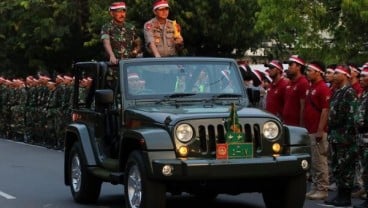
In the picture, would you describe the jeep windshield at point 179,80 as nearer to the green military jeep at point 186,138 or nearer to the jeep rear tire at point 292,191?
the green military jeep at point 186,138

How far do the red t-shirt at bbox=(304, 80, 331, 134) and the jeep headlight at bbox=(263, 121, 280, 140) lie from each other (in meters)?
2.52

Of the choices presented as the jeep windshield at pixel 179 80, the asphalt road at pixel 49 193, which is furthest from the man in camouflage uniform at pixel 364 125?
the jeep windshield at pixel 179 80

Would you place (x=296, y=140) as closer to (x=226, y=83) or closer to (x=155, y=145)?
(x=226, y=83)

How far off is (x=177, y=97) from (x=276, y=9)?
40.4 ft

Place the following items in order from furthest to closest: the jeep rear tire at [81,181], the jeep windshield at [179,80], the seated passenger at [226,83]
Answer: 1. the jeep rear tire at [81,181]
2. the seated passenger at [226,83]
3. the jeep windshield at [179,80]

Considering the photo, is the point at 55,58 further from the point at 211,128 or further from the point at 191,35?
the point at 211,128

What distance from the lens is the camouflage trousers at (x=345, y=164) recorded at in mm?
10922

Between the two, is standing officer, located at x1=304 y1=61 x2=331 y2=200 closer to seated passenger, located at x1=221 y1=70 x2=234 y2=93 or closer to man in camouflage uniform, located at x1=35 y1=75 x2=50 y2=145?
seated passenger, located at x1=221 y1=70 x2=234 y2=93

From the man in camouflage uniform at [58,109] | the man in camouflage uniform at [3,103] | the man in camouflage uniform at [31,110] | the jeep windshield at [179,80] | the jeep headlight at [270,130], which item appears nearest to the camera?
the jeep headlight at [270,130]

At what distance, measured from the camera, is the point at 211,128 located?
29.6ft

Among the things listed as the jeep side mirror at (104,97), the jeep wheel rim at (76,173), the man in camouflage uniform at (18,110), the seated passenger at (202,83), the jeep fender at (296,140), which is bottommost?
the man in camouflage uniform at (18,110)

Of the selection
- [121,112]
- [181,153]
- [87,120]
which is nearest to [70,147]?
[87,120]

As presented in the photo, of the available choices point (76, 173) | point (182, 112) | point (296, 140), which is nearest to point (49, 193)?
point (76, 173)

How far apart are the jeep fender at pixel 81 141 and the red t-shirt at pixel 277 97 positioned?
3.09m
